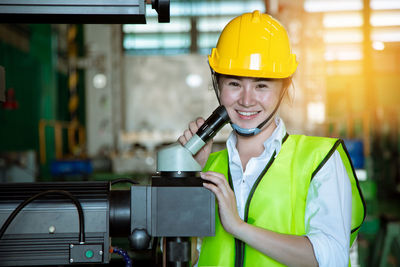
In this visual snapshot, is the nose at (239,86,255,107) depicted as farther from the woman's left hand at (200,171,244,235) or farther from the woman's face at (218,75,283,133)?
the woman's left hand at (200,171,244,235)

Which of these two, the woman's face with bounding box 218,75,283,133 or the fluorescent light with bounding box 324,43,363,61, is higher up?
the fluorescent light with bounding box 324,43,363,61

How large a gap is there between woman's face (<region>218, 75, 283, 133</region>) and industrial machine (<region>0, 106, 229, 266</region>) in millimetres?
386

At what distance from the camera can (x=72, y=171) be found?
4.01 m

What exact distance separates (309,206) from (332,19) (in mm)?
7012

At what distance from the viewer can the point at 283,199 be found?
3.55 ft

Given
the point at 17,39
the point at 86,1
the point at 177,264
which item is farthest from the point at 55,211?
the point at 17,39

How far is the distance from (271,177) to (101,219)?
0.49 metres

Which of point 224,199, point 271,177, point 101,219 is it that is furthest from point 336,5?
point 101,219

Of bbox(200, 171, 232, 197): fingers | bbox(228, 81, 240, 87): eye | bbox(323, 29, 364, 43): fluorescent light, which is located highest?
bbox(323, 29, 364, 43): fluorescent light

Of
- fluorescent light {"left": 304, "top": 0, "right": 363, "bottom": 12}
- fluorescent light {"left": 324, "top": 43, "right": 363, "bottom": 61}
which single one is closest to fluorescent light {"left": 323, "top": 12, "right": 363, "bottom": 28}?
fluorescent light {"left": 304, "top": 0, "right": 363, "bottom": 12}

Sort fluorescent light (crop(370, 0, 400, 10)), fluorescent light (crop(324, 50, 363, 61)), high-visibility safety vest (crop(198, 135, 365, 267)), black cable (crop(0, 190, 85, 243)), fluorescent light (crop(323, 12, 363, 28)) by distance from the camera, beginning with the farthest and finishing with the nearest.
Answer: fluorescent light (crop(324, 50, 363, 61))
fluorescent light (crop(323, 12, 363, 28))
fluorescent light (crop(370, 0, 400, 10))
high-visibility safety vest (crop(198, 135, 365, 267))
black cable (crop(0, 190, 85, 243))

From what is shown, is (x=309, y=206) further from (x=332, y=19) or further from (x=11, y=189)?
(x=332, y=19)

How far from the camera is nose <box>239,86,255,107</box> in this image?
1.14m

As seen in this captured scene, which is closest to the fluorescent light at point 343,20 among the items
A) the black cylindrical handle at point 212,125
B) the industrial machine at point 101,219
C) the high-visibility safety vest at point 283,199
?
the high-visibility safety vest at point 283,199
